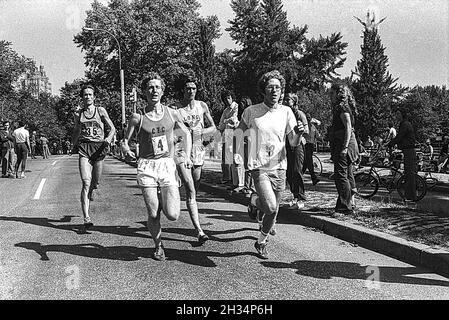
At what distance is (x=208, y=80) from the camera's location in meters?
47.5

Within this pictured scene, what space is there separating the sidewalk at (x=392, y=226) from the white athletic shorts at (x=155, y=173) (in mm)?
2374

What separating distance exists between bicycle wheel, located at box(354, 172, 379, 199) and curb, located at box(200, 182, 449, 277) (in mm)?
2587

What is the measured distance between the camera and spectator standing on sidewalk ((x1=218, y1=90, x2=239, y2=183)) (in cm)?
885

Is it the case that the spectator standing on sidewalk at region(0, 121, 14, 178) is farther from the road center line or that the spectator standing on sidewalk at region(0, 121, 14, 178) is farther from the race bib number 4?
the race bib number 4

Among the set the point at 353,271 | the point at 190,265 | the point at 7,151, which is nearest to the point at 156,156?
the point at 190,265

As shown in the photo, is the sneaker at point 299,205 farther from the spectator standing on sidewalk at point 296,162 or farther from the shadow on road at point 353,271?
the shadow on road at point 353,271

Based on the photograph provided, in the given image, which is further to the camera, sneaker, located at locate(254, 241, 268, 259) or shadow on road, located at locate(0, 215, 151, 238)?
shadow on road, located at locate(0, 215, 151, 238)

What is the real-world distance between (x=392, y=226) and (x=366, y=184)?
3.73 meters

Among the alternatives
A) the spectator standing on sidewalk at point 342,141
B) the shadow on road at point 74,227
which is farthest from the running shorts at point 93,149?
the spectator standing on sidewalk at point 342,141

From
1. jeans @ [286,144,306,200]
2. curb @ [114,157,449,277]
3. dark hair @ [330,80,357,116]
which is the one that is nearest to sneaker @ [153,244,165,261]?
curb @ [114,157,449,277]

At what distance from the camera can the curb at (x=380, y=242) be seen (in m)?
4.39

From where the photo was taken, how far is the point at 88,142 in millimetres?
6352

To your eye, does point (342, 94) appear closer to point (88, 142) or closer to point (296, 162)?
point (296, 162)
